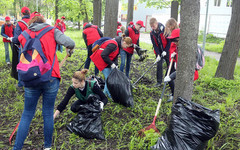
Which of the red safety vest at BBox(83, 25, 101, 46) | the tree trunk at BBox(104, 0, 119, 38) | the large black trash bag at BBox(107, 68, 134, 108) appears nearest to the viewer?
the large black trash bag at BBox(107, 68, 134, 108)

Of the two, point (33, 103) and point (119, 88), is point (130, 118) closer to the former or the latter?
point (119, 88)

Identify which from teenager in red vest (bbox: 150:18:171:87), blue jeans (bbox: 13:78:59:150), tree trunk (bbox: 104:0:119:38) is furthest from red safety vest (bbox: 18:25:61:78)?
tree trunk (bbox: 104:0:119:38)

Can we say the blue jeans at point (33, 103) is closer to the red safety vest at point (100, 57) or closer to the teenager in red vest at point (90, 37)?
the red safety vest at point (100, 57)

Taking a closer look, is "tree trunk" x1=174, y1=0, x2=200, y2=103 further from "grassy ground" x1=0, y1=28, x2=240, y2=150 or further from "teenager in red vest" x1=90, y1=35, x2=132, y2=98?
"teenager in red vest" x1=90, y1=35, x2=132, y2=98

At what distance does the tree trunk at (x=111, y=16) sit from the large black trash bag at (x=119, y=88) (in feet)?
8.49

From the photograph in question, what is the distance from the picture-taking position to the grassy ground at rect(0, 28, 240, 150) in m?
2.57

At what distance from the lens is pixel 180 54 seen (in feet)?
8.23

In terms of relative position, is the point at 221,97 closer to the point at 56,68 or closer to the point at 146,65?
the point at 146,65

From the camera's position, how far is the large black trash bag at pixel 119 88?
3.54 metres

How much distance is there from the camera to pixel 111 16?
18.9 feet

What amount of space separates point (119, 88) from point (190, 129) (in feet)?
5.45

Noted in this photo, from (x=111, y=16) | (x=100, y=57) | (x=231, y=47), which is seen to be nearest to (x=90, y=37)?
(x=111, y=16)

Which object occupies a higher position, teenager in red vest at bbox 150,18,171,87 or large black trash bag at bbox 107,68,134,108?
teenager in red vest at bbox 150,18,171,87

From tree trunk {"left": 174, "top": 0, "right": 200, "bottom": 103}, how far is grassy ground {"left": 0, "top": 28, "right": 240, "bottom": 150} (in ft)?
2.41
